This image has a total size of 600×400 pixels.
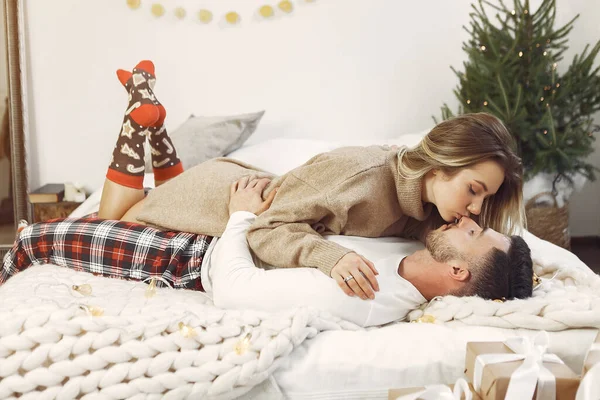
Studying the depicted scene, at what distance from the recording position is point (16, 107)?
9.64ft

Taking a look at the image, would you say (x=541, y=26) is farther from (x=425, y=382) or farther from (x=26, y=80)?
(x=26, y=80)

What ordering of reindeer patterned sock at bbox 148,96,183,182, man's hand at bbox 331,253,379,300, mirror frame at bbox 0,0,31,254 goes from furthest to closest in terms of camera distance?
1. mirror frame at bbox 0,0,31,254
2. reindeer patterned sock at bbox 148,96,183,182
3. man's hand at bbox 331,253,379,300

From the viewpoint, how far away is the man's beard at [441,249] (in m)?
1.34

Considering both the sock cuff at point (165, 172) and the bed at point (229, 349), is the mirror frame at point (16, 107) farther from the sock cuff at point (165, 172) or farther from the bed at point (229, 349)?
the bed at point (229, 349)

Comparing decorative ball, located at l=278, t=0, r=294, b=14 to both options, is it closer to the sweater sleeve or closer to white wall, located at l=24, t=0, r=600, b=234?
white wall, located at l=24, t=0, r=600, b=234

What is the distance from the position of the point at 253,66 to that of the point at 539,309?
212cm

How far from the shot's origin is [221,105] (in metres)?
3.03

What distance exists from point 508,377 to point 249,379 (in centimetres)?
44

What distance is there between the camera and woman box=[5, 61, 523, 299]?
142cm

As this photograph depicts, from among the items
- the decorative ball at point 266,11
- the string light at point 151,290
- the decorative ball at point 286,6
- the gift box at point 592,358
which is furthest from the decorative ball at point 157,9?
the gift box at point 592,358

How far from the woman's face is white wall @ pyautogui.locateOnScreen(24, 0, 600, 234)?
1.61m

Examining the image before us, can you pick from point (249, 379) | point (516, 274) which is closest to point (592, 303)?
point (516, 274)

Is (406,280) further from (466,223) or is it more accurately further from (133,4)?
(133,4)

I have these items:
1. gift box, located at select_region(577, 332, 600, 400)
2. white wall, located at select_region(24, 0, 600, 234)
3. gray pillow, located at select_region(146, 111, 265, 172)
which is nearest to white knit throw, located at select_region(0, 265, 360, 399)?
gift box, located at select_region(577, 332, 600, 400)
